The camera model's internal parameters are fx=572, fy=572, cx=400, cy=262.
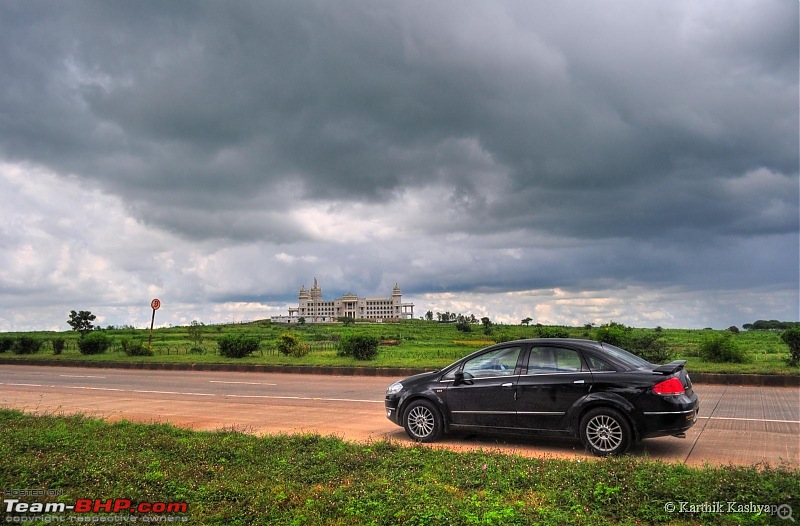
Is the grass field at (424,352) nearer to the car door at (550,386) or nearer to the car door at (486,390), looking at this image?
the car door at (550,386)

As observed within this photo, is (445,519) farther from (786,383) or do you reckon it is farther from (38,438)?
(786,383)

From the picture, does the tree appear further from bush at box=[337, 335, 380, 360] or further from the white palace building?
the white palace building

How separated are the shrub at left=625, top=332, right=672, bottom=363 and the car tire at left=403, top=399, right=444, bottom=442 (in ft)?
45.6

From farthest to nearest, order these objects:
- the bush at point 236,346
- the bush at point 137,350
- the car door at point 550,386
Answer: the bush at point 137,350 → the bush at point 236,346 → the car door at point 550,386

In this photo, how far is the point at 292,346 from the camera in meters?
31.2

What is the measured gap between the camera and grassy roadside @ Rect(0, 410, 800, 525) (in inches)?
199

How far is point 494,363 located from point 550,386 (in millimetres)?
994

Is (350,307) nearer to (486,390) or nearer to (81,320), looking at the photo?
(81,320)

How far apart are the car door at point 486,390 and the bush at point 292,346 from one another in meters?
22.9

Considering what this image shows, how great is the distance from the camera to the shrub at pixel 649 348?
801 inches

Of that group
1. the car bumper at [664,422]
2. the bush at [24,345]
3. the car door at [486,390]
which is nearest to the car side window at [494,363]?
the car door at [486,390]

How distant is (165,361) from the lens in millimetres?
29000

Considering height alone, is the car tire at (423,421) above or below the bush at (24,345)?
below

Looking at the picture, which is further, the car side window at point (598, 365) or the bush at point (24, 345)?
the bush at point (24, 345)
